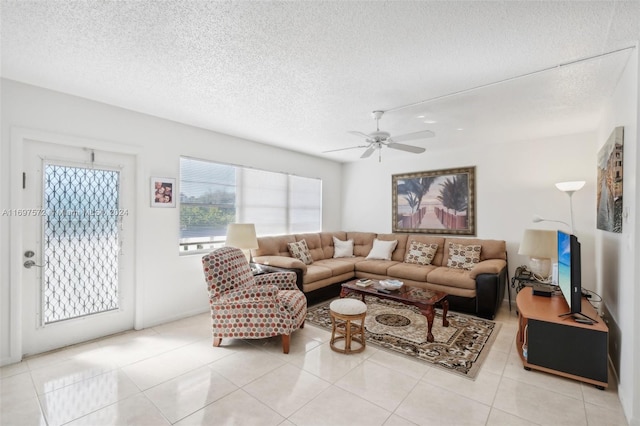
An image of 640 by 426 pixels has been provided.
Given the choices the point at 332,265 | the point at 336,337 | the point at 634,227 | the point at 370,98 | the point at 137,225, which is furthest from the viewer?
the point at 332,265

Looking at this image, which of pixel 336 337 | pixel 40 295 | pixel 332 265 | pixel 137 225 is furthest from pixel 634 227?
pixel 40 295

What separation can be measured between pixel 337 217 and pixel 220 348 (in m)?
4.13

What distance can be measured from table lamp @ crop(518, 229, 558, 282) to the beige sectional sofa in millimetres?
422

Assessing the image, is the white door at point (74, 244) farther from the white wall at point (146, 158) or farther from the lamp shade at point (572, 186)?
the lamp shade at point (572, 186)

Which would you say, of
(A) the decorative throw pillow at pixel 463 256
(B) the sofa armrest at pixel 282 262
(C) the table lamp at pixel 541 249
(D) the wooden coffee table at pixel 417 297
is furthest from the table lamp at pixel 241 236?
(C) the table lamp at pixel 541 249

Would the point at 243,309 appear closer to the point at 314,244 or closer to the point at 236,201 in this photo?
the point at 236,201

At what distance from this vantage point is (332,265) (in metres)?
4.75

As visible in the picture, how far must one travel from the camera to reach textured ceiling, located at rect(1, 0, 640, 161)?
171 cm

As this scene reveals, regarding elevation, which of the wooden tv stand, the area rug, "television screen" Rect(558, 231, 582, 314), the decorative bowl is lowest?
the area rug

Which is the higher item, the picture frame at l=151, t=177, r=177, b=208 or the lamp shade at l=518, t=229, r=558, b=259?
the picture frame at l=151, t=177, r=177, b=208

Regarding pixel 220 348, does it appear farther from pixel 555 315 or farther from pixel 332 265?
pixel 555 315

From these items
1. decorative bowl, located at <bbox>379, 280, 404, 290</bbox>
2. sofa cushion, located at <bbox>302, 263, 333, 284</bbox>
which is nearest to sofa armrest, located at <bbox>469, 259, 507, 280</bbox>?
decorative bowl, located at <bbox>379, 280, 404, 290</bbox>

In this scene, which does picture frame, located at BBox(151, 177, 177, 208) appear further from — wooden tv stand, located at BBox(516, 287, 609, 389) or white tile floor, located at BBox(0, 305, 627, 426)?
wooden tv stand, located at BBox(516, 287, 609, 389)

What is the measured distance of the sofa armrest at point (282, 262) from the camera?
13.2ft
